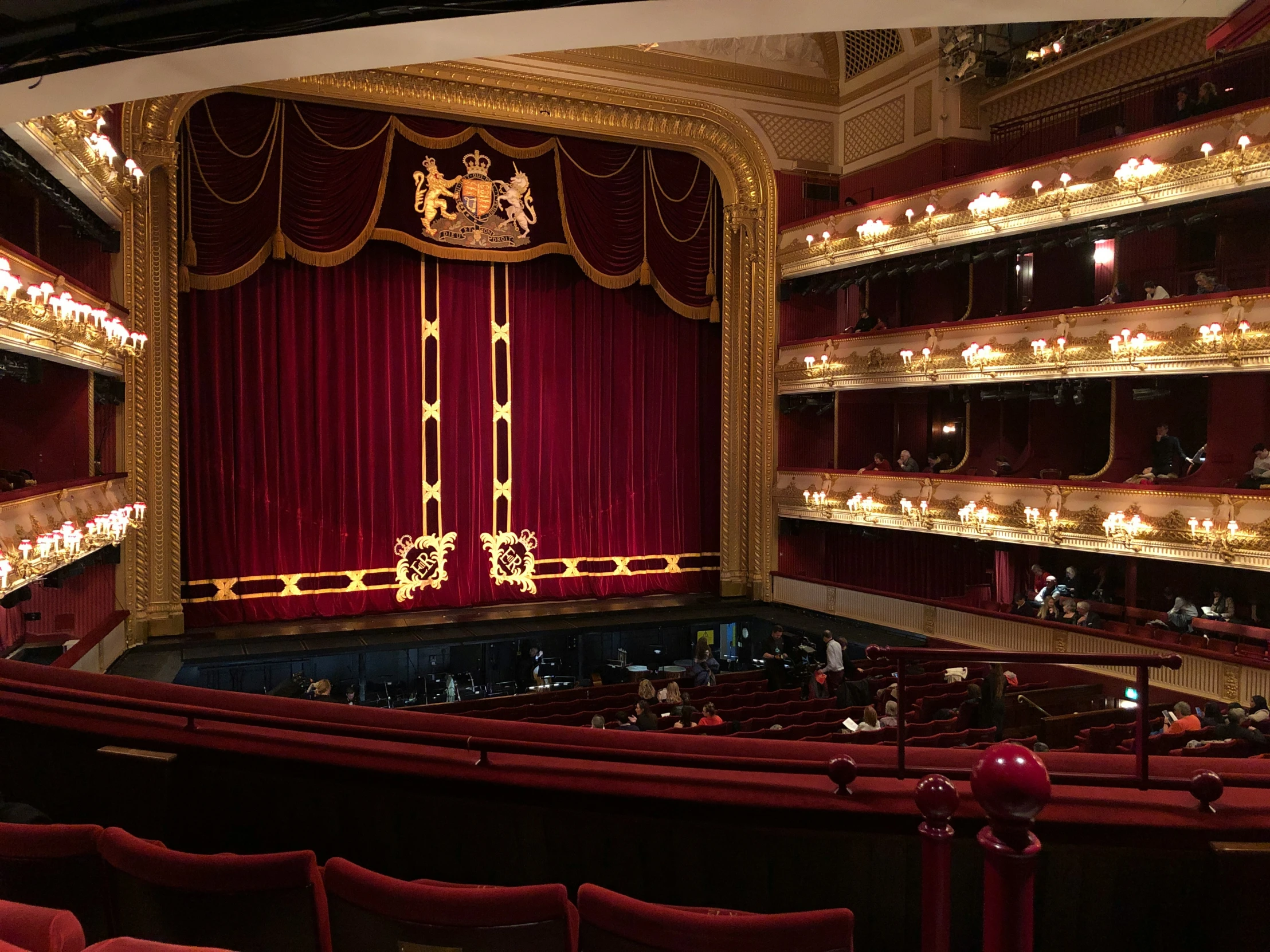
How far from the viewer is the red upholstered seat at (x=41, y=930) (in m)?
1.83

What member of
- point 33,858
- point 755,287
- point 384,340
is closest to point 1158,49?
point 755,287

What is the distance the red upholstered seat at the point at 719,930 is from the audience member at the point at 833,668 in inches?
370

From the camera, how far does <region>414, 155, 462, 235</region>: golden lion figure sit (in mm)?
15266

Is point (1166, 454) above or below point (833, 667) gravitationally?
above

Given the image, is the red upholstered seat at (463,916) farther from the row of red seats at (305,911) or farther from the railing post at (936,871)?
the railing post at (936,871)

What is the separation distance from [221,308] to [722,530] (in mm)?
9218

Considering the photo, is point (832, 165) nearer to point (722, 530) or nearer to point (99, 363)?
point (722, 530)

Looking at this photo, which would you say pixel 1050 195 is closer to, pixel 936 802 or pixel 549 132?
pixel 549 132

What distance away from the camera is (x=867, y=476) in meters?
15.5

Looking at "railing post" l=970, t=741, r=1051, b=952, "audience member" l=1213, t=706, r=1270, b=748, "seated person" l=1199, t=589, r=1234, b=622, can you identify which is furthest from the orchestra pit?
"railing post" l=970, t=741, r=1051, b=952

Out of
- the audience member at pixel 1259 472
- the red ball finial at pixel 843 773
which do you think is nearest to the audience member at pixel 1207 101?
the audience member at pixel 1259 472

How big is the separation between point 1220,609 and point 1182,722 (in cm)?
471

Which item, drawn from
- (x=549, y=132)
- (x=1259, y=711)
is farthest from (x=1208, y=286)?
(x=549, y=132)

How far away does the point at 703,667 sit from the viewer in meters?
13.1
